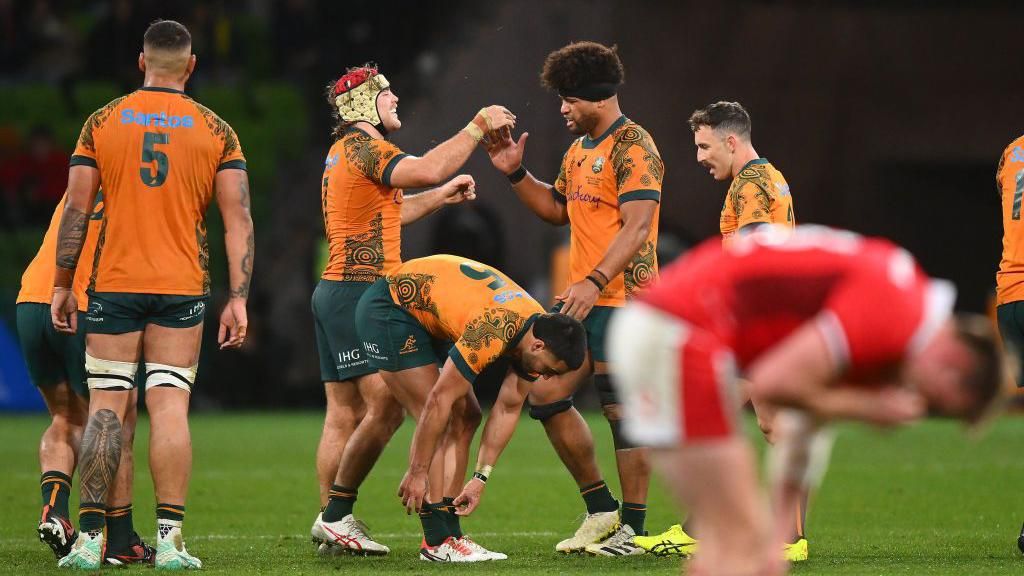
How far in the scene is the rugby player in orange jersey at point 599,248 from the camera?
24.7 feet

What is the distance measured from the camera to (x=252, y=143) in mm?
20297

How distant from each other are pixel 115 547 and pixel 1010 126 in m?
16.9

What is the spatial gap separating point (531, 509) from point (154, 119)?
403 cm

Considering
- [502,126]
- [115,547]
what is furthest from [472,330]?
[115,547]

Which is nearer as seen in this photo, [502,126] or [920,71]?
[502,126]

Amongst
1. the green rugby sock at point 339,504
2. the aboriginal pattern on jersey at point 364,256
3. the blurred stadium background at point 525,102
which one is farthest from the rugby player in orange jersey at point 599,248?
the blurred stadium background at point 525,102

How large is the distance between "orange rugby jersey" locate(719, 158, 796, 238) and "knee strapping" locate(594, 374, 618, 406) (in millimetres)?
988

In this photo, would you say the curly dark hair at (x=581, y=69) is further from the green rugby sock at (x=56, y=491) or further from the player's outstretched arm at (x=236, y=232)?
the green rugby sock at (x=56, y=491)

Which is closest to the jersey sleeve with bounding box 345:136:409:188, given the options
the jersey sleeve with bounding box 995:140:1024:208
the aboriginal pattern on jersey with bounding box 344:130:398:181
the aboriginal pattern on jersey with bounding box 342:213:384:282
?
the aboriginal pattern on jersey with bounding box 344:130:398:181

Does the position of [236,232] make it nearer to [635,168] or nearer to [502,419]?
[502,419]

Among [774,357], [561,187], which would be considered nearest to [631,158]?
[561,187]

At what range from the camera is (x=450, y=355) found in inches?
274

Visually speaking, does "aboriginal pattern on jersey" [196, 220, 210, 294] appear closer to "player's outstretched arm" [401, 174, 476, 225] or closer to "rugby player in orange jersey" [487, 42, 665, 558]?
"player's outstretched arm" [401, 174, 476, 225]

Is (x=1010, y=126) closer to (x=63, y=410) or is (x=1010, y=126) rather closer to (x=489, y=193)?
(x=489, y=193)
